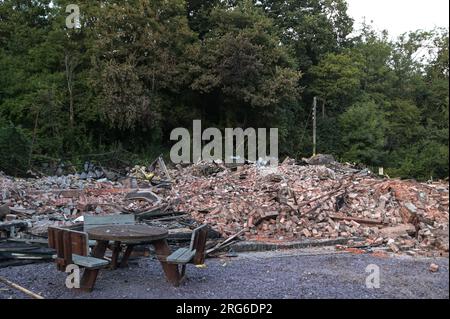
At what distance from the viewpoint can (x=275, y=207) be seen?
11297mm

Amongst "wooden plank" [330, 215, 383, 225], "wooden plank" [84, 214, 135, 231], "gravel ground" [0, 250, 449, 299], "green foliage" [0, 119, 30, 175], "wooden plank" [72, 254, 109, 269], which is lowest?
"gravel ground" [0, 250, 449, 299]

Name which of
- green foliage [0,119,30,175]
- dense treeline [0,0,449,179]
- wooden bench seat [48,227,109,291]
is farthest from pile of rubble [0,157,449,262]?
dense treeline [0,0,449,179]

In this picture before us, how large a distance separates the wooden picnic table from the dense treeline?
16.3m

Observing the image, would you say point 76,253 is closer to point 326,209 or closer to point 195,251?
point 195,251

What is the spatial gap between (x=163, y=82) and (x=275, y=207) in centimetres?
1884

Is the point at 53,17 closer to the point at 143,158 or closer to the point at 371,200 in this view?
the point at 143,158

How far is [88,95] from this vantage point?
94.2 feet

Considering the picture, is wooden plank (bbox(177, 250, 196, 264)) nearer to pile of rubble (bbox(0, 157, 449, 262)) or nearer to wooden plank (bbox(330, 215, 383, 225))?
pile of rubble (bbox(0, 157, 449, 262))

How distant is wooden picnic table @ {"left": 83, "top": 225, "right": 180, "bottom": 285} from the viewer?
6.40 metres

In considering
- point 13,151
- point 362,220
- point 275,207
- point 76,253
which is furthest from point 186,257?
point 13,151

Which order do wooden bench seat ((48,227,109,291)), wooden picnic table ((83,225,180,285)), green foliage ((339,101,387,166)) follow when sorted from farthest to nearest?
green foliage ((339,101,387,166)) < wooden picnic table ((83,225,180,285)) < wooden bench seat ((48,227,109,291))

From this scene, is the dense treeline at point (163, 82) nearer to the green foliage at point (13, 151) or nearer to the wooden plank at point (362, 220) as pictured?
the green foliage at point (13, 151)

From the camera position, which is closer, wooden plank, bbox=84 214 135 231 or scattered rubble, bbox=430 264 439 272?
scattered rubble, bbox=430 264 439 272

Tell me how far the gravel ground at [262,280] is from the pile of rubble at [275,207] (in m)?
1.54
